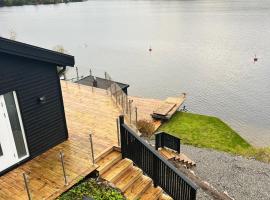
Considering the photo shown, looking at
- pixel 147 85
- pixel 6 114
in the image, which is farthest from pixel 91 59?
pixel 6 114

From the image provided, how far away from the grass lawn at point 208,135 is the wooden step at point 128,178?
362 inches

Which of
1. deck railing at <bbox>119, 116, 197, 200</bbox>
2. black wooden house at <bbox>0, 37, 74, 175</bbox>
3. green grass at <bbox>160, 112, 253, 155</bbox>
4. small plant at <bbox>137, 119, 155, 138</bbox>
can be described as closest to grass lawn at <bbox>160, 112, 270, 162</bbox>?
green grass at <bbox>160, 112, 253, 155</bbox>

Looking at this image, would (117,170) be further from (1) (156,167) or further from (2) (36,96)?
(2) (36,96)

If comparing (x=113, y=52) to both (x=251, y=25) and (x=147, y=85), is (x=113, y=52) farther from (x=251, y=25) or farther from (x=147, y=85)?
(x=251, y=25)

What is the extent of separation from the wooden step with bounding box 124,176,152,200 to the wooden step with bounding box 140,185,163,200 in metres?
0.11

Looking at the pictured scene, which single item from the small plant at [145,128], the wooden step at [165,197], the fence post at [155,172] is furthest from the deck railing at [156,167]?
the small plant at [145,128]

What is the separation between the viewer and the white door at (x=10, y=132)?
8.88 meters

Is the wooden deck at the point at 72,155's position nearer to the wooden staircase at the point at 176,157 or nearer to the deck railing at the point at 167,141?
the deck railing at the point at 167,141

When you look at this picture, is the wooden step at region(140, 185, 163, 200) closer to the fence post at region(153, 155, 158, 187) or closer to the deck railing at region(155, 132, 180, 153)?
the fence post at region(153, 155, 158, 187)

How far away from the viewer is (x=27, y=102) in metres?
9.51

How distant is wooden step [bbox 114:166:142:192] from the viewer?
909 centimetres

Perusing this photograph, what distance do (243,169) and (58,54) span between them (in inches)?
427

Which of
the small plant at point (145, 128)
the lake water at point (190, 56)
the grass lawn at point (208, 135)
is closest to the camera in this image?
the grass lawn at point (208, 135)

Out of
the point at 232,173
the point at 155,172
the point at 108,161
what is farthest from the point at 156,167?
the point at 232,173
